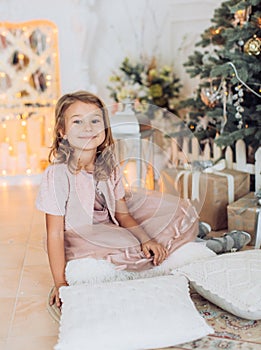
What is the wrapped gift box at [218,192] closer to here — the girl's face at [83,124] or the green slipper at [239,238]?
the green slipper at [239,238]

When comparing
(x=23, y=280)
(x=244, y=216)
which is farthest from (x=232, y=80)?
(x=23, y=280)

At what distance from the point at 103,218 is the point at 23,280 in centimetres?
36

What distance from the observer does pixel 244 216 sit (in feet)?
7.48

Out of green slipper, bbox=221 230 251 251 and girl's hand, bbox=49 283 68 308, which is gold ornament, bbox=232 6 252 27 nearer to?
green slipper, bbox=221 230 251 251

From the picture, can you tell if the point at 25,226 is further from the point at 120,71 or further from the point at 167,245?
the point at 120,71

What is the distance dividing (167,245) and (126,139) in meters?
0.37

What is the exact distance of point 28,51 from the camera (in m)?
3.43

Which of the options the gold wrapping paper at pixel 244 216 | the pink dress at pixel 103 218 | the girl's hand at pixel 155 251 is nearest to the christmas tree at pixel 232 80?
the gold wrapping paper at pixel 244 216

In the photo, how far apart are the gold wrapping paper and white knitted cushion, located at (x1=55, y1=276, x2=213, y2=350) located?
2.42 feet

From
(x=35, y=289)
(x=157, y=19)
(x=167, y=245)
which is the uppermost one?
(x=157, y=19)

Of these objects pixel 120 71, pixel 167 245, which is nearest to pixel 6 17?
pixel 120 71

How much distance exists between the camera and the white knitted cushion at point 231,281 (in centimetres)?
157

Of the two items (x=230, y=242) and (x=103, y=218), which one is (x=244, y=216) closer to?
(x=230, y=242)

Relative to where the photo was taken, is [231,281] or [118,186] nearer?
[231,281]
